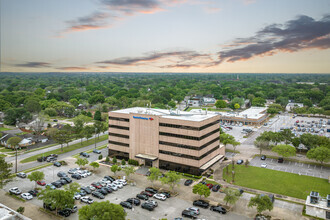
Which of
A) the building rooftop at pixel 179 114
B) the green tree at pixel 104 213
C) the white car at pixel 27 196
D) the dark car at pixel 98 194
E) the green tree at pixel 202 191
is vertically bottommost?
the white car at pixel 27 196

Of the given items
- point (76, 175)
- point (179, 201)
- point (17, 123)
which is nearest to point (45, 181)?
point (76, 175)

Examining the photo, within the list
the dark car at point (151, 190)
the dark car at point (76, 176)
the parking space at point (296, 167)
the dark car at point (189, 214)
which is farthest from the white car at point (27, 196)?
the parking space at point (296, 167)

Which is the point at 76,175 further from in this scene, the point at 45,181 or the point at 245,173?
the point at 245,173

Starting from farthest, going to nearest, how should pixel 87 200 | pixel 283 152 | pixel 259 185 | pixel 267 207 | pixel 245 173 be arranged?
pixel 283 152
pixel 245 173
pixel 259 185
pixel 87 200
pixel 267 207

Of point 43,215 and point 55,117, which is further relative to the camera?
point 55,117

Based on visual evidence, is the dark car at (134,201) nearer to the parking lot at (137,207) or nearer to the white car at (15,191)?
the parking lot at (137,207)

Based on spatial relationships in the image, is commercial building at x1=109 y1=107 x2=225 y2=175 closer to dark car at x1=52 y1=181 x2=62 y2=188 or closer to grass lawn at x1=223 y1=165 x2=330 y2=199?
grass lawn at x1=223 y1=165 x2=330 y2=199
